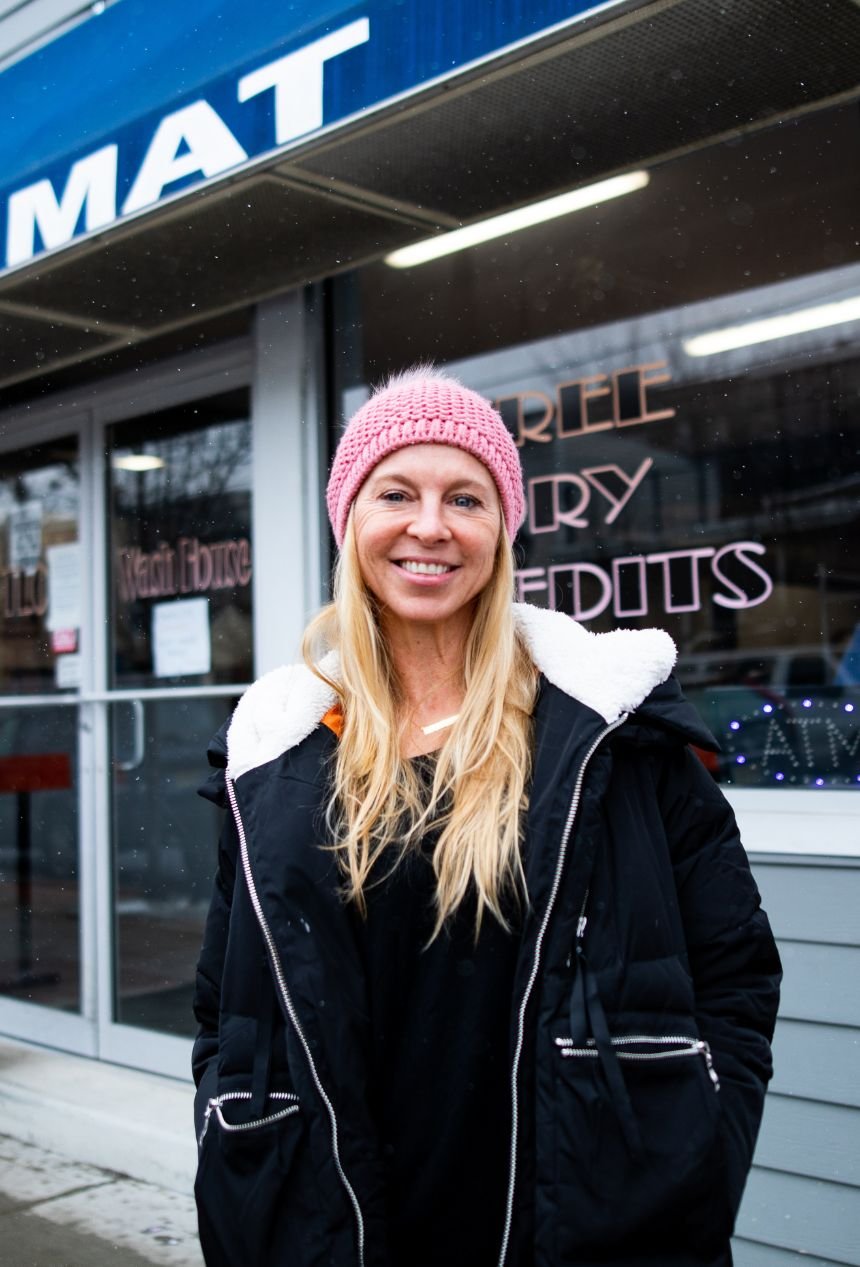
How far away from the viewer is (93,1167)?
15.1 feet

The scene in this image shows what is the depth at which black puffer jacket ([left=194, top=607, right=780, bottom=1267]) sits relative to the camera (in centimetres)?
156

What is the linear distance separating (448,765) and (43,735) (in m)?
4.65

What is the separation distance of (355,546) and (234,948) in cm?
64

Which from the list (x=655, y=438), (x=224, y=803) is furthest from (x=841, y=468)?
(x=224, y=803)

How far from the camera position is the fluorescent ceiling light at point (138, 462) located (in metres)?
5.43

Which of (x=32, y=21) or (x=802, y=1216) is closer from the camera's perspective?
(x=802, y=1216)

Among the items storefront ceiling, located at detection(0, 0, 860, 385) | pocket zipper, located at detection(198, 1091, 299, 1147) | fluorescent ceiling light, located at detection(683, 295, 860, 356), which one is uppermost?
storefront ceiling, located at detection(0, 0, 860, 385)

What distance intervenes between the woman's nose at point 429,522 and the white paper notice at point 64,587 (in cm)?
419

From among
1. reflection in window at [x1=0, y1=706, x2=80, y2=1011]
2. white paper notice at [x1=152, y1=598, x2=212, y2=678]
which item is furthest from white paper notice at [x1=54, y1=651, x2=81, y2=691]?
white paper notice at [x1=152, y1=598, x2=212, y2=678]

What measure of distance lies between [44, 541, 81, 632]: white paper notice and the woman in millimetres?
4114

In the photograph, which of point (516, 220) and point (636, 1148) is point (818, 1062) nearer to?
point (636, 1148)

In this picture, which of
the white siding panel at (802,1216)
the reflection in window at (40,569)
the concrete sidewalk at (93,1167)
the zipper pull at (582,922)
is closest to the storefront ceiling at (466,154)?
the reflection in window at (40,569)

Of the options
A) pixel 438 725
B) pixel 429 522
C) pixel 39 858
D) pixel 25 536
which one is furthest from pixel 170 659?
pixel 429 522

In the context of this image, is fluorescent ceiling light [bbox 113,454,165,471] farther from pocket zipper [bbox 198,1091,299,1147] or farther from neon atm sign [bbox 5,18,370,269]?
pocket zipper [bbox 198,1091,299,1147]
